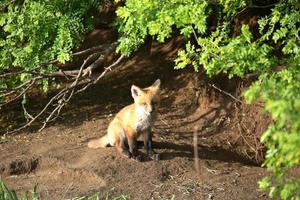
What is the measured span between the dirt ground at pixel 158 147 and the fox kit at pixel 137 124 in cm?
18

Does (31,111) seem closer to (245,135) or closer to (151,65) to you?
(151,65)

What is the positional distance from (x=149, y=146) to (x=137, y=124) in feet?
1.26

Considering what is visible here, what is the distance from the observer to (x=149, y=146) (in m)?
8.51

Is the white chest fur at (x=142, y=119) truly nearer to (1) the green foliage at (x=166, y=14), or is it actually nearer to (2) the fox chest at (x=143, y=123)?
(2) the fox chest at (x=143, y=123)

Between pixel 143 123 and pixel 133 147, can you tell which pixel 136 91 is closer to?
pixel 143 123

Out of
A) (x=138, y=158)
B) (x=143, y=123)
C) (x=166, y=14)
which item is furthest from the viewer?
(x=143, y=123)

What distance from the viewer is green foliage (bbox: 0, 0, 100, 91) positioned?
9219mm

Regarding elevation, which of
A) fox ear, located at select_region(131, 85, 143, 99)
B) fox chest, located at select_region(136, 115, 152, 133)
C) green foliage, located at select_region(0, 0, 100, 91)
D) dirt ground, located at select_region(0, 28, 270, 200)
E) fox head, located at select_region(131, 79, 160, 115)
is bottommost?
dirt ground, located at select_region(0, 28, 270, 200)

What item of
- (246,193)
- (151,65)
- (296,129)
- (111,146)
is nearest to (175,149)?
(111,146)

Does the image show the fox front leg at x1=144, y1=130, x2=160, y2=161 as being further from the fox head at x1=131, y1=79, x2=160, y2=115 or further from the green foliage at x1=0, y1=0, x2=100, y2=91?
the green foliage at x1=0, y1=0, x2=100, y2=91

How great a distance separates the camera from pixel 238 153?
378 inches

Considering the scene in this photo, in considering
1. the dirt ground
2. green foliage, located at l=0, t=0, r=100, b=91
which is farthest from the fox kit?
green foliage, located at l=0, t=0, r=100, b=91

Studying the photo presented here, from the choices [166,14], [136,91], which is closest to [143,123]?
[136,91]

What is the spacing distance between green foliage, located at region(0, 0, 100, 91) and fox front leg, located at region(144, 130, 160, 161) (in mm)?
1886
